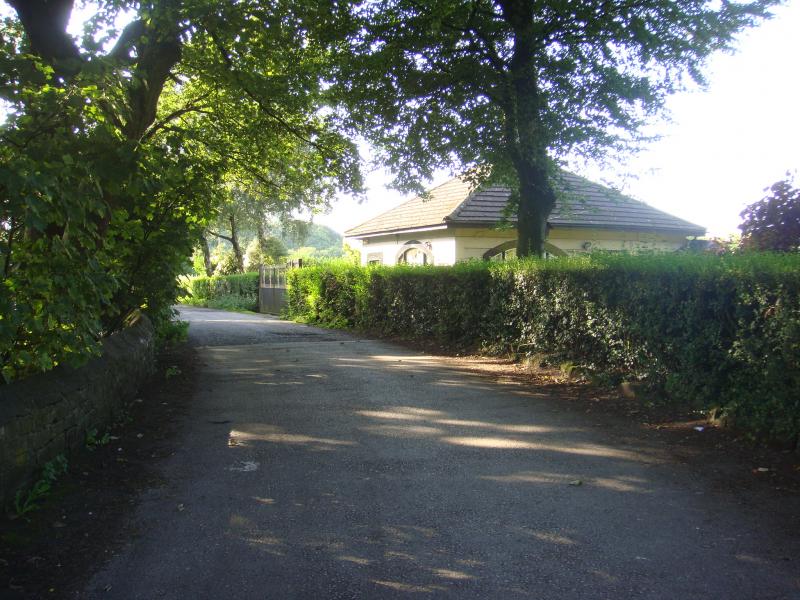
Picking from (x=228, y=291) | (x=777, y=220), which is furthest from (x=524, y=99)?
(x=228, y=291)

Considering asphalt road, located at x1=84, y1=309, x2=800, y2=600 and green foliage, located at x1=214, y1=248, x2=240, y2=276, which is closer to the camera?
asphalt road, located at x1=84, y1=309, x2=800, y2=600

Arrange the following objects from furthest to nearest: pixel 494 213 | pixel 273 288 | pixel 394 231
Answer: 1. pixel 273 288
2. pixel 394 231
3. pixel 494 213

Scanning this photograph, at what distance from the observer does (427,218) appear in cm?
2400

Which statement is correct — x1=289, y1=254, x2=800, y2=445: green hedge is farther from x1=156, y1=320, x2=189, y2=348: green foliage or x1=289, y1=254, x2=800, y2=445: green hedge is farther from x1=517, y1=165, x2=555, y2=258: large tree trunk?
x1=156, y1=320, x2=189, y2=348: green foliage

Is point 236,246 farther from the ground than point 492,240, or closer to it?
farther from the ground

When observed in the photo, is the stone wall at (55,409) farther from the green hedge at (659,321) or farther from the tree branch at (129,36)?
the green hedge at (659,321)

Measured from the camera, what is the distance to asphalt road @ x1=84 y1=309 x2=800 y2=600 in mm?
3816

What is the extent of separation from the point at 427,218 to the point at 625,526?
65.3 feet

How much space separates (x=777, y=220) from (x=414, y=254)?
15467 mm

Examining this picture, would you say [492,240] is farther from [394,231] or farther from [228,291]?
[228,291]

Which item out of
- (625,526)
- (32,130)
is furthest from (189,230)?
(625,526)

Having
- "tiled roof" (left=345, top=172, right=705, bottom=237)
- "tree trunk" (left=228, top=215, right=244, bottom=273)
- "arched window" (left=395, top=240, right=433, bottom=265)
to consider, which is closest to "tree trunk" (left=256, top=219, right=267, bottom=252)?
"tree trunk" (left=228, top=215, right=244, bottom=273)

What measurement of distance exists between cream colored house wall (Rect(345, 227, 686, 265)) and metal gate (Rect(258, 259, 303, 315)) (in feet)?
18.4

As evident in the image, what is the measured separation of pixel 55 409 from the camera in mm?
5496
